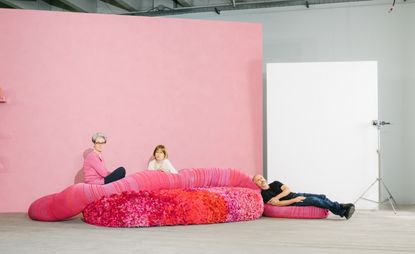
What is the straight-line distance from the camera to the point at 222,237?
180 inches

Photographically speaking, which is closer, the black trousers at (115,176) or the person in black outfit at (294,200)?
the person in black outfit at (294,200)

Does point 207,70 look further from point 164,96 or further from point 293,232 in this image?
point 293,232

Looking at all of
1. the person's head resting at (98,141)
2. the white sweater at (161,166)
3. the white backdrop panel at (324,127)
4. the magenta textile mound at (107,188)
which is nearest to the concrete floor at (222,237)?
the magenta textile mound at (107,188)

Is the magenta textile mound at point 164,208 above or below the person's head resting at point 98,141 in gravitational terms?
below

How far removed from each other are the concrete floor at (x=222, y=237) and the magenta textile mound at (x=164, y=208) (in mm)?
137

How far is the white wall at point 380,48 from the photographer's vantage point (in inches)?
351

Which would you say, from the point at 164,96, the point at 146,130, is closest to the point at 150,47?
the point at 164,96

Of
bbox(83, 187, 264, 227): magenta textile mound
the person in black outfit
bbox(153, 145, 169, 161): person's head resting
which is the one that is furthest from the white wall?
bbox(83, 187, 264, 227): magenta textile mound

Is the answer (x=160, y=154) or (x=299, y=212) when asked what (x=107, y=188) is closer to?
(x=160, y=154)

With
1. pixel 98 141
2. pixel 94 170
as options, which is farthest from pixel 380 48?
pixel 94 170

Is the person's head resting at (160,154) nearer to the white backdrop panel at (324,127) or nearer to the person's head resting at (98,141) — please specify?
the person's head resting at (98,141)

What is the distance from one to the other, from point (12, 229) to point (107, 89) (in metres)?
2.80

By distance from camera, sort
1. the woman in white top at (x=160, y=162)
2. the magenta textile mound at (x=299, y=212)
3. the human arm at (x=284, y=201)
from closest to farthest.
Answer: the magenta textile mound at (x=299, y=212)
the human arm at (x=284, y=201)
the woman in white top at (x=160, y=162)

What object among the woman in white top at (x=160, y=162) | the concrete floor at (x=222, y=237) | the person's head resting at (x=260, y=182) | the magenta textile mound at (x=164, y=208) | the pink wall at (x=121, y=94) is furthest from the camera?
the pink wall at (x=121, y=94)
